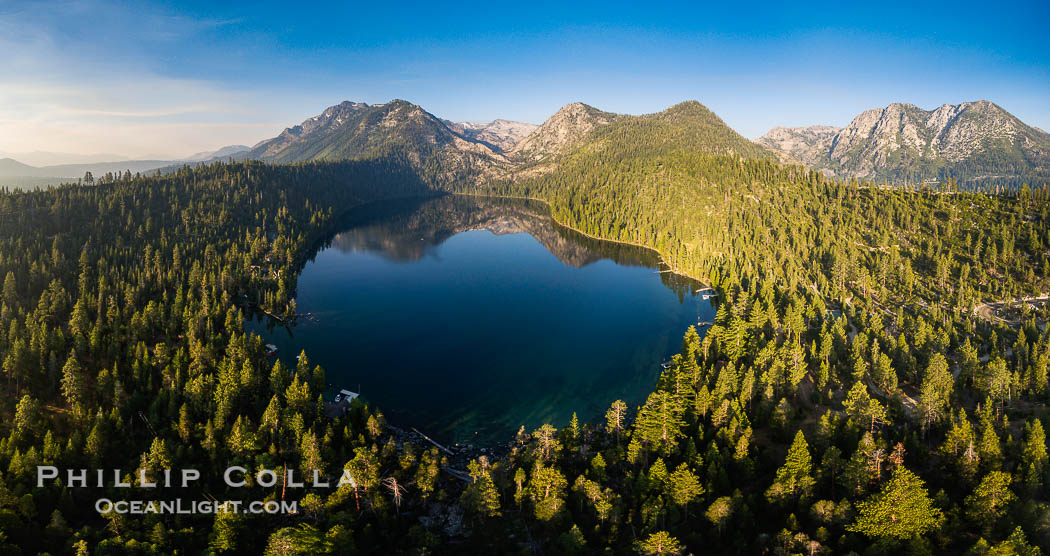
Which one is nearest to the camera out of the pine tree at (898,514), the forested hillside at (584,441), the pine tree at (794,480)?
the pine tree at (898,514)

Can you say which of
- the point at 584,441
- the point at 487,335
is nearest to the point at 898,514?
the point at 584,441

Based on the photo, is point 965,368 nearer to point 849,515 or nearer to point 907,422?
point 907,422

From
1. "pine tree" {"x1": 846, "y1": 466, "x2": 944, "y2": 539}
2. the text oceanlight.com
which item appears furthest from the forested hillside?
the text oceanlight.com

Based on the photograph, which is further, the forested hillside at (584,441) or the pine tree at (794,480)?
the pine tree at (794,480)

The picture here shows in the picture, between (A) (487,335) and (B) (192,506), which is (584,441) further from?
(A) (487,335)

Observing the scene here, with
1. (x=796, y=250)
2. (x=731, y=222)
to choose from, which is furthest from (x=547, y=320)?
(x=731, y=222)

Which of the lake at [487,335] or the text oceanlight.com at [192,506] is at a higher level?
the lake at [487,335]

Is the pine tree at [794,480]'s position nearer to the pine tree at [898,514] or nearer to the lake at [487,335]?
the pine tree at [898,514]

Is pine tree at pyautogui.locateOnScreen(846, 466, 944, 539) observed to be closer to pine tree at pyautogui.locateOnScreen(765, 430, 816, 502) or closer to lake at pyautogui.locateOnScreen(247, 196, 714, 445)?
pine tree at pyautogui.locateOnScreen(765, 430, 816, 502)

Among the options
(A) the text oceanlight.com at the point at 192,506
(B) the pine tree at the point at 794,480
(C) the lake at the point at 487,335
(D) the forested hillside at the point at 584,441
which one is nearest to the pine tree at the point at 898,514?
(D) the forested hillside at the point at 584,441
